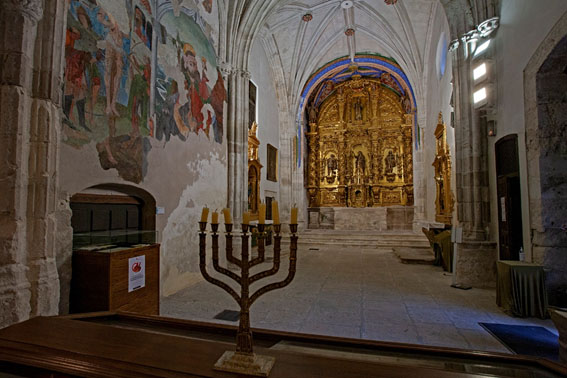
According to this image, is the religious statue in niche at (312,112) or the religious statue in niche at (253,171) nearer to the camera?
the religious statue in niche at (253,171)

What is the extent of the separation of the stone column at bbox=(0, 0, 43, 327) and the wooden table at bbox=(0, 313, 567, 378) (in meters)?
1.72

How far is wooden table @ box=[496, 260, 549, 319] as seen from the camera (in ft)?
14.6

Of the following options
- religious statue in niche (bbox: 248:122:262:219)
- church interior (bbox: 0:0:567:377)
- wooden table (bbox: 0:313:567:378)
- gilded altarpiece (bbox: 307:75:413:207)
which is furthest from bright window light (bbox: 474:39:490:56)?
gilded altarpiece (bbox: 307:75:413:207)

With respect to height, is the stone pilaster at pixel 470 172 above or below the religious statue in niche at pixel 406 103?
below

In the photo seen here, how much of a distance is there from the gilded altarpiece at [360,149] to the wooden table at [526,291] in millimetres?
12943

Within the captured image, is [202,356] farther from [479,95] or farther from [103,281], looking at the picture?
[479,95]

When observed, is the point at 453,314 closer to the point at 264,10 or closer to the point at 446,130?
the point at 446,130

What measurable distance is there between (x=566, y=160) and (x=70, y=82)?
7248 millimetres

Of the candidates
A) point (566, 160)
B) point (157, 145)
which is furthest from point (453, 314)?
point (157, 145)

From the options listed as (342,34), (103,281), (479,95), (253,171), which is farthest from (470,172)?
(342,34)

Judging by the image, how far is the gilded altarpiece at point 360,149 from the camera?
1759cm

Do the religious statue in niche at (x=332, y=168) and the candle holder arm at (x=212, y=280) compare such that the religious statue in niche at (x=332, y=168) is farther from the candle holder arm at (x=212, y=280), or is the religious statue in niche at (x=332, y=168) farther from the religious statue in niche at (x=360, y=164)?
the candle holder arm at (x=212, y=280)

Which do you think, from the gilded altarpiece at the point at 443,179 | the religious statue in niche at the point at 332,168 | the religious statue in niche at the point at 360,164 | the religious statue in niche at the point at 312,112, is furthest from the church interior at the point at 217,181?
the religious statue in niche at the point at 312,112

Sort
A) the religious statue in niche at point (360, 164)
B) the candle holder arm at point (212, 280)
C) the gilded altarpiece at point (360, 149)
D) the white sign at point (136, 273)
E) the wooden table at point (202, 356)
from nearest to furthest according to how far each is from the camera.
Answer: the wooden table at point (202, 356)
the candle holder arm at point (212, 280)
the white sign at point (136, 273)
the gilded altarpiece at point (360, 149)
the religious statue in niche at point (360, 164)
